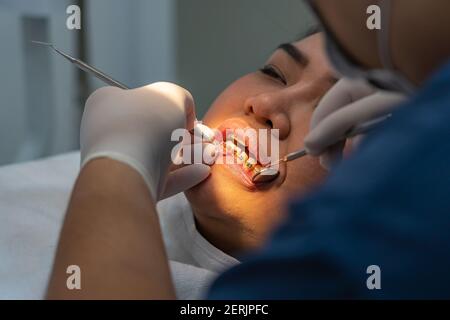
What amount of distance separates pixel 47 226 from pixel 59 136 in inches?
38.1

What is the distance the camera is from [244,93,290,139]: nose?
3.98 ft

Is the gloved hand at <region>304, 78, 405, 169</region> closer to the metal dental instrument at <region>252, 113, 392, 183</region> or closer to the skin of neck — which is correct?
the metal dental instrument at <region>252, 113, 392, 183</region>

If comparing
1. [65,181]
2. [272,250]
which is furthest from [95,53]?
[272,250]

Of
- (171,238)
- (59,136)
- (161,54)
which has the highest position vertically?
(161,54)

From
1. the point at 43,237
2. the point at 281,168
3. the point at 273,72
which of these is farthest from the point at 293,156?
the point at 43,237

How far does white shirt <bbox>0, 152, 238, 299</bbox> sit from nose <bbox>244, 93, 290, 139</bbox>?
32cm

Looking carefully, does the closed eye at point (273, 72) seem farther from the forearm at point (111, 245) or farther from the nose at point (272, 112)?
the forearm at point (111, 245)

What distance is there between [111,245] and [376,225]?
33 centimetres

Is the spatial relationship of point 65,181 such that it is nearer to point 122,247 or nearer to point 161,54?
point 161,54

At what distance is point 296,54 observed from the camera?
1.30 metres

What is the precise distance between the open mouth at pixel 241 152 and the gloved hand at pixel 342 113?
0.79 feet

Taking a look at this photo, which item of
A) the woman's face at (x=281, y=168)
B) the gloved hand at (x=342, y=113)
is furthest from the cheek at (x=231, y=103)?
the gloved hand at (x=342, y=113)

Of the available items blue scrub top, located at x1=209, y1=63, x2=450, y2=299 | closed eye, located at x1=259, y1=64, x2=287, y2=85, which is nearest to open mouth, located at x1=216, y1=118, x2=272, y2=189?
closed eye, located at x1=259, y1=64, x2=287, y2=85

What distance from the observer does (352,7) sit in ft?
2.33
